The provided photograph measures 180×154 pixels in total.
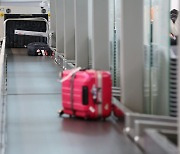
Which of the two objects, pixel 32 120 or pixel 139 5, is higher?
pixel 139 5

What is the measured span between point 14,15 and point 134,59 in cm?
1029

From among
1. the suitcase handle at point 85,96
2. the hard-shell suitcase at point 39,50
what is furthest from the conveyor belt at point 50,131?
the hard-shell suitcase at point 39,50

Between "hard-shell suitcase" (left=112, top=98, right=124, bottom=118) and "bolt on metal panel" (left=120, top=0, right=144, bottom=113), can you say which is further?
"bolt on metal panel" (left=120, top=0, right=144, bottom=113)

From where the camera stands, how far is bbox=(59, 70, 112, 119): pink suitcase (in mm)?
4242

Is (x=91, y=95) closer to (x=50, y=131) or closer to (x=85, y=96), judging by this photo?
(x=85, y=96)

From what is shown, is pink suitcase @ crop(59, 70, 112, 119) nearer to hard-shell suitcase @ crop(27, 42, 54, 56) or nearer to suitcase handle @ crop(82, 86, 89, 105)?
suitcase handle @ crop(82, 86, 89, 105)

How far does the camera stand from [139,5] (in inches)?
172

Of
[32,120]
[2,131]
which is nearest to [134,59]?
[32,120]

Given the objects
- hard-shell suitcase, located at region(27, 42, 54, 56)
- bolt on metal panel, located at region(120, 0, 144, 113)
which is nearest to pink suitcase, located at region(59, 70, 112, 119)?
bolt on metal panel, located at region(120, 0, 144, 113)

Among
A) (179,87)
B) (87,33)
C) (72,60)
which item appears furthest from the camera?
(72,60)

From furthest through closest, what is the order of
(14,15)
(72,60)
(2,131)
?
(14,15)
(72,60)
(2,131)

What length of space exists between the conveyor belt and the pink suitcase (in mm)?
87

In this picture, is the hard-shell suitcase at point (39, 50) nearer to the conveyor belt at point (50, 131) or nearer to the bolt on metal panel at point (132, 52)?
the conveyor belt at point (50, 131)

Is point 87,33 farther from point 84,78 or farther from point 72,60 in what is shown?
point 84,78
